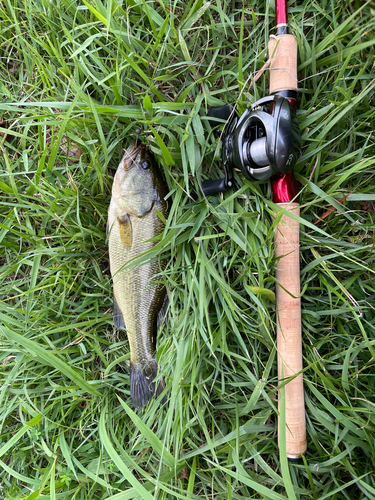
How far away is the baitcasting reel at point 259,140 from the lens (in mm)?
1370

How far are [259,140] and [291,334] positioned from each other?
991mm

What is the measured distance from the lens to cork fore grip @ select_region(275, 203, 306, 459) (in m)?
1.60

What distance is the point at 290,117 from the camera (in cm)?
138

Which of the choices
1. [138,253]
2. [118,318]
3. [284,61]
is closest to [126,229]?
[138,253]

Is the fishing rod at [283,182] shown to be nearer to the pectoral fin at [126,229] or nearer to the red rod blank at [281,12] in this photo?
the red rod blank at [281,12]

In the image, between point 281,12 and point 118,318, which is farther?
point 118,318

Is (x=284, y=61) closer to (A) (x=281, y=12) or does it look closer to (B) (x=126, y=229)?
(A) (x=281, y=12)

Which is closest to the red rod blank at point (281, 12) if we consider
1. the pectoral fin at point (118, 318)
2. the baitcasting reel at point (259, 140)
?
the baitcasting reel at point (259, 140)

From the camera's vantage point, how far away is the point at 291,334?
5.26 ft

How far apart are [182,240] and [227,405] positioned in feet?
3.27

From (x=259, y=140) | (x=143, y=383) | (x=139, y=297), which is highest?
(x=259, y=140)

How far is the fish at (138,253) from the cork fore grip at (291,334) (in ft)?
2.30

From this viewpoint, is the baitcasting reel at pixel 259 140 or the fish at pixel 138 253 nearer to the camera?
the baitcasting reel at pixel 259 140

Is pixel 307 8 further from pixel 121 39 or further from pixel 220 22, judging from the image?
pixel 121 39
